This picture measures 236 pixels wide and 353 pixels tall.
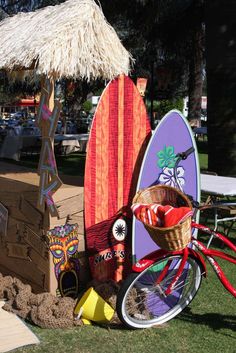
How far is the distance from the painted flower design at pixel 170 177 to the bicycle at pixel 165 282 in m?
0.17

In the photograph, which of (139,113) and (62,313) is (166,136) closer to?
(139,113)

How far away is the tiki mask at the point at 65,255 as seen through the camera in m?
4.33

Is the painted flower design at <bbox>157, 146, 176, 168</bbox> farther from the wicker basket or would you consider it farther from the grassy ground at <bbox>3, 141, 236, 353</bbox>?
the grassy ground at <bbox>3, 141, 236, 353</bbox>

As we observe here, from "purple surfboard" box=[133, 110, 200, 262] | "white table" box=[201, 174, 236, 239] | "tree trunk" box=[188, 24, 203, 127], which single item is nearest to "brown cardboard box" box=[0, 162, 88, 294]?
"purple surfboard" box=[133, 110, 200, 262]

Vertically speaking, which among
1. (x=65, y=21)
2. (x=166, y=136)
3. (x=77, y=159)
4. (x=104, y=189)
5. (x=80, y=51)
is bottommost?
(x=77, y=159)

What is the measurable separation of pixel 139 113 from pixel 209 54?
4016mm

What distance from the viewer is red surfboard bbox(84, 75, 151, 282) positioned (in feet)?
14.4

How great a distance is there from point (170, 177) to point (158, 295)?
3.52 ft

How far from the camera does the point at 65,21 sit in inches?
167

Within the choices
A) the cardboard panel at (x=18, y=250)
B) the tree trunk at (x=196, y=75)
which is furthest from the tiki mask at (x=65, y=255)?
the tree trunk at (x=196, y=75)

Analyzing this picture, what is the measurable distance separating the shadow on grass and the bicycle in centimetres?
14

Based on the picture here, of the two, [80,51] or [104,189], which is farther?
[104,189]

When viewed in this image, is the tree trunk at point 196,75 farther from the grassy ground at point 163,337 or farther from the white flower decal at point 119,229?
the grassy ground at point 163,337

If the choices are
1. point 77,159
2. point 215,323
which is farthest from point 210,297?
point 77,159
